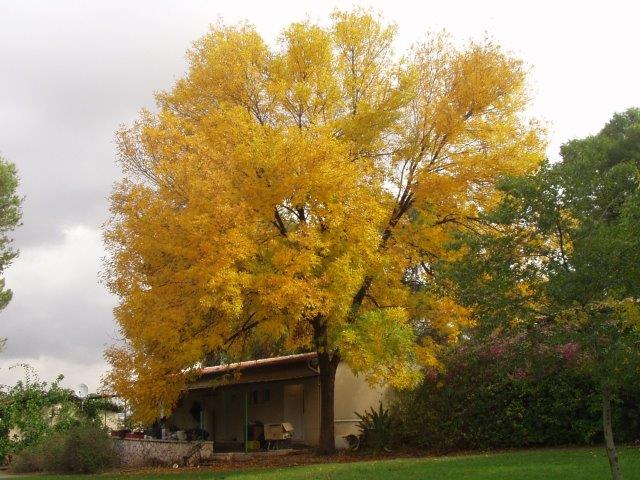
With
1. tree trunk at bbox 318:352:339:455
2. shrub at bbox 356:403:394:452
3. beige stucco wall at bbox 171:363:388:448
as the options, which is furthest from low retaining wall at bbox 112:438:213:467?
shrub at bbox 356:403:394:452

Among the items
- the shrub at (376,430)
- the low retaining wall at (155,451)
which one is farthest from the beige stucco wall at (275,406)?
the low retaining wall at (155,451)

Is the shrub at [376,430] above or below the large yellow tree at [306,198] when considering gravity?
below

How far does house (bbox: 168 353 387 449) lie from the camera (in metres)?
26.3

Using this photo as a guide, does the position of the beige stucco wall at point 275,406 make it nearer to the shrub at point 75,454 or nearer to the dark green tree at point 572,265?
the shrub at point 75,454

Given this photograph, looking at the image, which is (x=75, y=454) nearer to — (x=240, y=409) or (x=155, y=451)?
(x=155, y=451)

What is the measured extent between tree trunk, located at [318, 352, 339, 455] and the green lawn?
Result: 279cm

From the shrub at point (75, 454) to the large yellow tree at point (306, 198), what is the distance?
3600mm

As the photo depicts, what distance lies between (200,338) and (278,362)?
7.98 metres

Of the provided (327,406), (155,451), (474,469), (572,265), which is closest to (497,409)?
(327,406)

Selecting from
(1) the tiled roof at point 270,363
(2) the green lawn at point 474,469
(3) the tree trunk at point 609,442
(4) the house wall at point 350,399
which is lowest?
(2) the green lawn at point 474,469

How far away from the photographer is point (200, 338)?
1912 centimetres

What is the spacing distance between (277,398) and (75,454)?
26.8ft

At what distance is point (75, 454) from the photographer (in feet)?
74.5

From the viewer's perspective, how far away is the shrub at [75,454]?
2259cm
